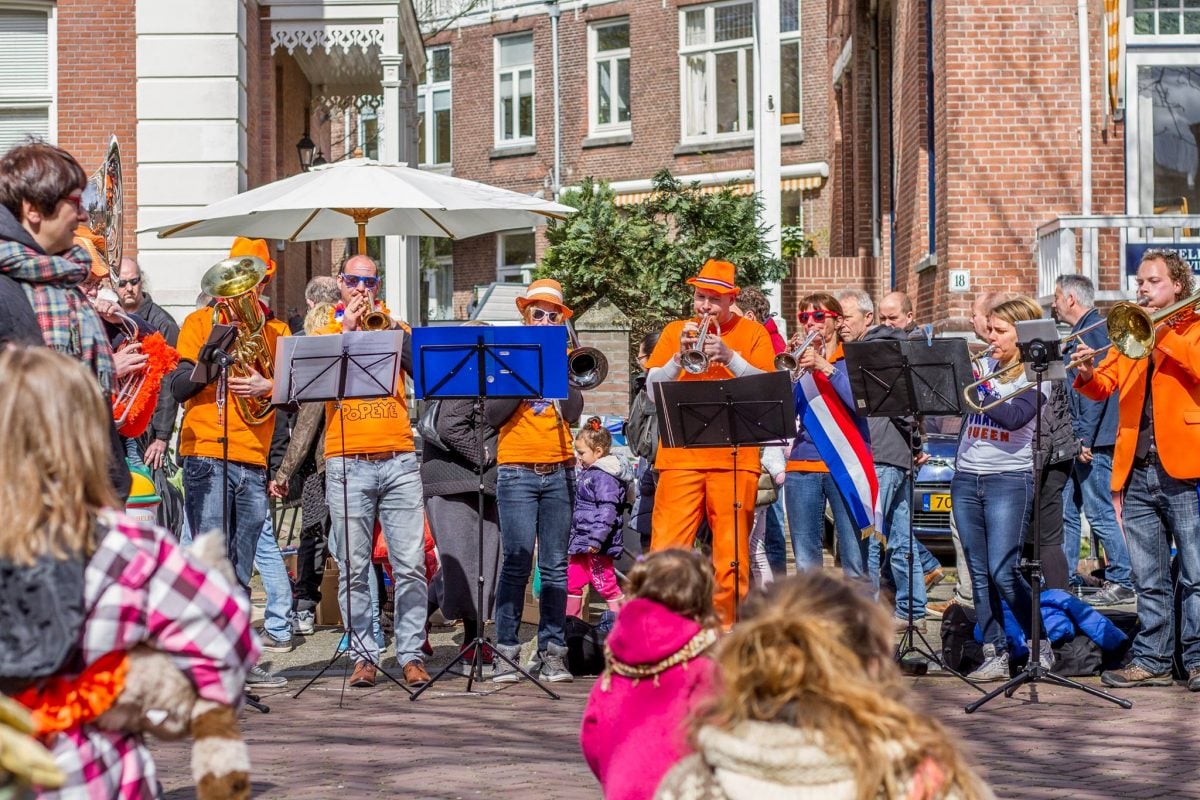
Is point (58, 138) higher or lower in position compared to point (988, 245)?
higher

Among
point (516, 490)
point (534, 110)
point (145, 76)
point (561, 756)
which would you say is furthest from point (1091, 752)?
point (534, 110)

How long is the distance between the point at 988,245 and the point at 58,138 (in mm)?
9787

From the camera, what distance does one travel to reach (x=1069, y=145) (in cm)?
1714

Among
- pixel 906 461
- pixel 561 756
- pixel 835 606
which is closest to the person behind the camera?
pixel 835 606

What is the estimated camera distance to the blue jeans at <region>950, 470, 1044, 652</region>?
8.34 meters

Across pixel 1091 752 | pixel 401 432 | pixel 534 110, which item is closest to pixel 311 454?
pixel 401 432

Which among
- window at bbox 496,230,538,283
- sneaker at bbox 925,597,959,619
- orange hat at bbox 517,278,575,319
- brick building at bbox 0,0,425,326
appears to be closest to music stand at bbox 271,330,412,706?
orange hat at bbox 517,278,575,319

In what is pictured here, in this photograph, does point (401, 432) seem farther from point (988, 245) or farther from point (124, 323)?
point (988, 245)

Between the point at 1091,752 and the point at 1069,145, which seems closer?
the point at 1091,752

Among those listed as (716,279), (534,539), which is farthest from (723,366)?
(534,539)

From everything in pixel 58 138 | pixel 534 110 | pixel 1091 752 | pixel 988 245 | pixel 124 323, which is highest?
pixel 534 110

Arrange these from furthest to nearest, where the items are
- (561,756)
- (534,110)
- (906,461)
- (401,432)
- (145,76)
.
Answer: (534,110), (145,76), (906,461), (401,432), (561,756)

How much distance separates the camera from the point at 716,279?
8750 millimetres

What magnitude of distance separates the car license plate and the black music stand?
5200 millimetres
